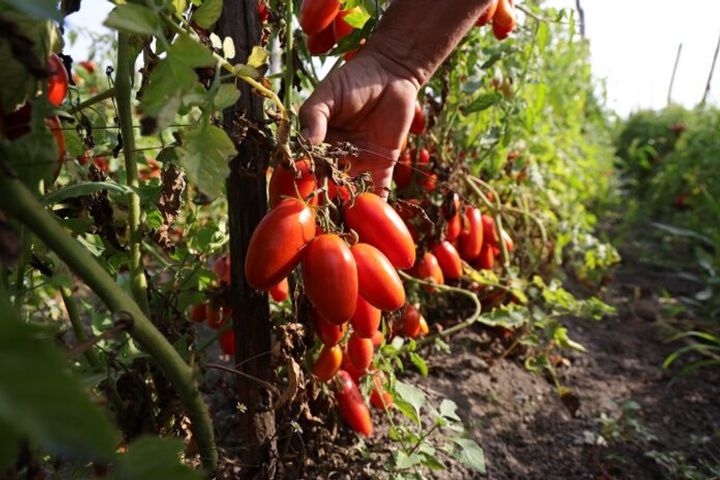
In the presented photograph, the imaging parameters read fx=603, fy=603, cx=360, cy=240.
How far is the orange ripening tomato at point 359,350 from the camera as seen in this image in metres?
1.10

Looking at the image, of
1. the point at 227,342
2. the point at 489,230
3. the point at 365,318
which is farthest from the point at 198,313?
the point at 489,230

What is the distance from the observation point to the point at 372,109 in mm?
1113

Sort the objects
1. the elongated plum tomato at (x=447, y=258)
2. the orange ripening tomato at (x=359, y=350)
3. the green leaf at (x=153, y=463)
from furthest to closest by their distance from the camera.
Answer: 1. the elongated plum tomato at (x=447, y=258)
2. the orange ripening tomato at (x=359, y=350)
3. the green leaf at (x=153, y=463)

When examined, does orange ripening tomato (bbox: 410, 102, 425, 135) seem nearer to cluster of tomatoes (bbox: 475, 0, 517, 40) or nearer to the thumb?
cluster of tomatoes (bbox: 475, 0, 517, 40)

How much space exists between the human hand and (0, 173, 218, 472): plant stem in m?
0.46

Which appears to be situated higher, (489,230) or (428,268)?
(489,230)

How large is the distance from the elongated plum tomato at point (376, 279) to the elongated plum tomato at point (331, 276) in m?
0.03

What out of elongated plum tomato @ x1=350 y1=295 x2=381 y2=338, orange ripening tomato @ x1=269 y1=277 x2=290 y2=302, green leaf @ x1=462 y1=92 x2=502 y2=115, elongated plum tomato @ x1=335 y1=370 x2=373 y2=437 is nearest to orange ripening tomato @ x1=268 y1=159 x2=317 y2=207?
elongated plum tomato @ x1=350 y1=295 x2=381 y2=338

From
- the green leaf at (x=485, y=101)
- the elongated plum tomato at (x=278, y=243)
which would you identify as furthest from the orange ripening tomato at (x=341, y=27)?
the green leaf at (x=485, y=101)

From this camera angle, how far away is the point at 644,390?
7.32 ft

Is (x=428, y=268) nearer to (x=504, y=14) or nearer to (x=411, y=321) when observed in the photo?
(x=411, y=321)

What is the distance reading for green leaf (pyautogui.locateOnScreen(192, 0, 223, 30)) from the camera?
63 cm

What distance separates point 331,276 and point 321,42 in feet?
1.85

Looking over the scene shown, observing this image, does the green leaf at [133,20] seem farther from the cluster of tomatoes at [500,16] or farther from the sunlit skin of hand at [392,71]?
the cluster of tomatoes at [500,16]
